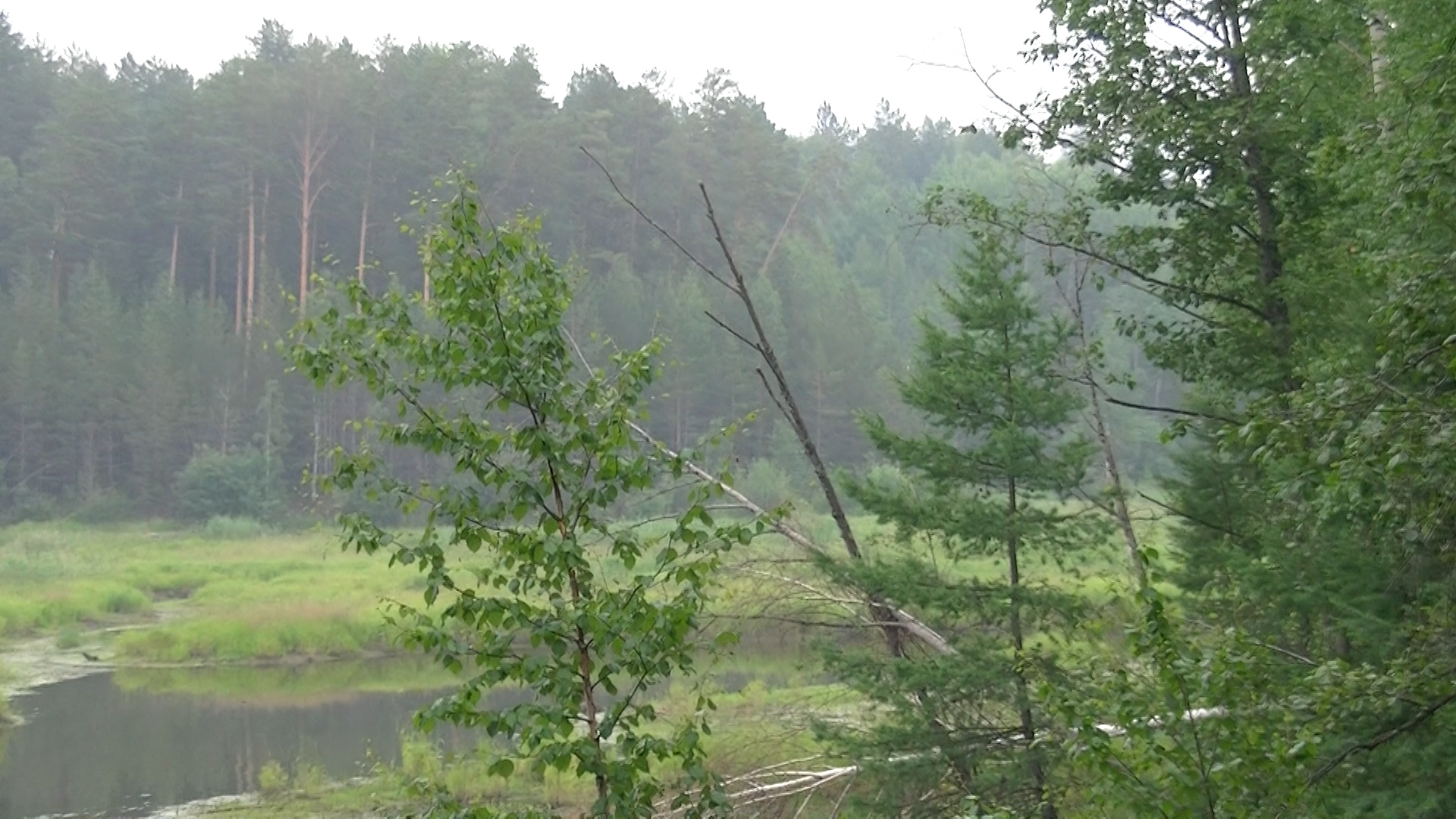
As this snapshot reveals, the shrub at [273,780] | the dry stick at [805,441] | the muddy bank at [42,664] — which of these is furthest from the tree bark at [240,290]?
the dry stick at [805,441]

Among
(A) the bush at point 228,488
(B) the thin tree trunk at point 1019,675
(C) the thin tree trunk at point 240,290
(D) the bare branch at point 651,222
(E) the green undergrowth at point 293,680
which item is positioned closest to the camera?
(D) the bare branch at point 651,222

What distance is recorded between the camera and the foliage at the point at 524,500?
5.54m

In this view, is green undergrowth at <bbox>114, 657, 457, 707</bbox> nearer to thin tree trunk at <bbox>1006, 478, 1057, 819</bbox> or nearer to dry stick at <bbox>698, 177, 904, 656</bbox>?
dry stick at <bbox>698, 177, 904, 656</bbox>

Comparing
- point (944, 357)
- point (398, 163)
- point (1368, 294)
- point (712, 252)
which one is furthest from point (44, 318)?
point (1368, 294)

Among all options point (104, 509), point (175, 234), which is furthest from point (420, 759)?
point (175, 234)

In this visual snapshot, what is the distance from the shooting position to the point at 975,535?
11.8m

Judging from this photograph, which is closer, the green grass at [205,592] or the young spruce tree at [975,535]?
the young spruce tree at [975,535]

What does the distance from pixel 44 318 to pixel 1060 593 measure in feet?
168

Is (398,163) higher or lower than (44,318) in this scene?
higher

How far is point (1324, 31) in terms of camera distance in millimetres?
10086

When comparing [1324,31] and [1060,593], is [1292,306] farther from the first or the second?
[1060,593]

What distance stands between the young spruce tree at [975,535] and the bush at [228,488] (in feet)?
136

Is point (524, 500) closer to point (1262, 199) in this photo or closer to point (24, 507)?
point (1262, 199)

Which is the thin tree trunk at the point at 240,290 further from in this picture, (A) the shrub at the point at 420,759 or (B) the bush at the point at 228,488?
(A) the shrub at the point at 420,759
